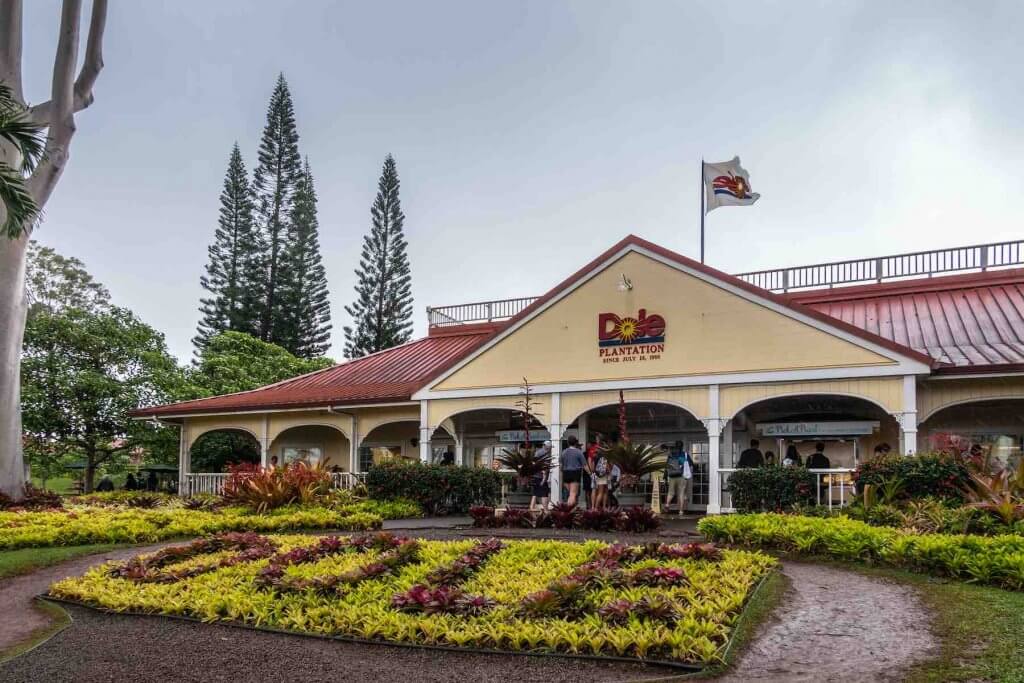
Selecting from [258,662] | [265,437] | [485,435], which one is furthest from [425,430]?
[258,662]

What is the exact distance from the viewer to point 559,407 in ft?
63.1

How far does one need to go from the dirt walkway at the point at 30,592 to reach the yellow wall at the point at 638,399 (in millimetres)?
8961

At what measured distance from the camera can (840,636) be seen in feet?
21.9

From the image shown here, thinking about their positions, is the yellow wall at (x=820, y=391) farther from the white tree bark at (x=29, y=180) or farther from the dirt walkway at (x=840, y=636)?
the white tree bark at (x=29, y=180)

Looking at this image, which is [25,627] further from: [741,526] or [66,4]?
[66,4]

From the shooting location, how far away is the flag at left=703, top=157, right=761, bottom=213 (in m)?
22.4

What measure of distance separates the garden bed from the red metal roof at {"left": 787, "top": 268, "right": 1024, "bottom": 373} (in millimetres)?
9254

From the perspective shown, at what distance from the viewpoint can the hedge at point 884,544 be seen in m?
8.29

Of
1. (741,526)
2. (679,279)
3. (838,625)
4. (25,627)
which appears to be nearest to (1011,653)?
(838,625)

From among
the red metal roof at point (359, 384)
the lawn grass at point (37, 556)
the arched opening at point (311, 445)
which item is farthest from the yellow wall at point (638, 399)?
the lawn grass at point (37, 556)

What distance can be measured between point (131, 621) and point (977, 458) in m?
10.2

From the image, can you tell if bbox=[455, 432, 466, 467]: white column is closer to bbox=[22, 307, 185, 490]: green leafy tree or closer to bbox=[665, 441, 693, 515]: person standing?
bbox=[665, 441, 693, 515]: person standing

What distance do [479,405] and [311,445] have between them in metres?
7.92

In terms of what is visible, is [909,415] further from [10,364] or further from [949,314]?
[10,364]
